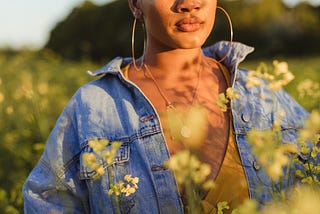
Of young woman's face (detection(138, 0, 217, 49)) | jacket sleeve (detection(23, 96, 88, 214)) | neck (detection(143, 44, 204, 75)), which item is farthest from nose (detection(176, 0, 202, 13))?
jacket sleeve (detection(23, 96, 88, 214))

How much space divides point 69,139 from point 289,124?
39.9 inches

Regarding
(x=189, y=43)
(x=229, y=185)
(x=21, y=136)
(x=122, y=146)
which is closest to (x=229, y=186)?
(x=229, y=185)

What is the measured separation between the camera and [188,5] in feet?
7.75

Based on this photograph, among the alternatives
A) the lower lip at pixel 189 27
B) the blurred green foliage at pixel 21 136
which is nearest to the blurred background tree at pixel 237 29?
the blurred green foliage at pixel 21 136

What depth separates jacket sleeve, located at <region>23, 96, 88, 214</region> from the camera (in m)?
2.57

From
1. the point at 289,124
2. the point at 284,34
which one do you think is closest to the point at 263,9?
the point at 284,34

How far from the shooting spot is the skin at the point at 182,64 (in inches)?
95.4

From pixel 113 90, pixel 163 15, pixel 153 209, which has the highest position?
pixel 163 15

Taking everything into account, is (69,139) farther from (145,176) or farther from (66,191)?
(145,176)

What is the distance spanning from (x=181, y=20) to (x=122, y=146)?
612mm

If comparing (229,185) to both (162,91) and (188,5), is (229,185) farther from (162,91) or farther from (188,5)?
(188,5)

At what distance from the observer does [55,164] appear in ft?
8.50

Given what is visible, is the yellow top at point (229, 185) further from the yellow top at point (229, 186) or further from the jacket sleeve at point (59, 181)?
the jacket sleeve at point (59, 181)

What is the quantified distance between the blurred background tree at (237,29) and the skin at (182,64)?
2249 centimetres
